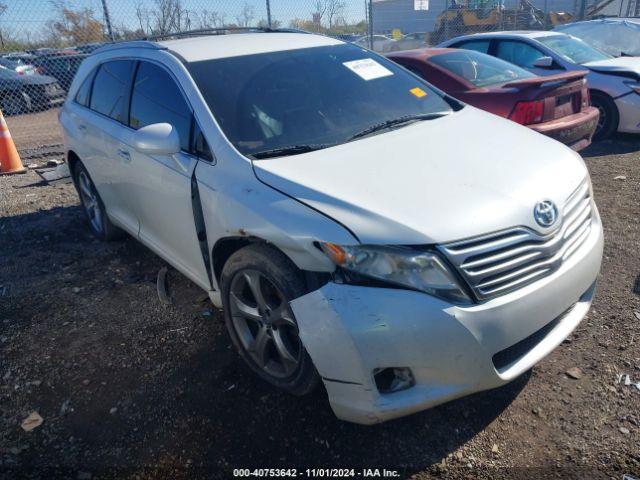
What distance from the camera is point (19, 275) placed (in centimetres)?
425

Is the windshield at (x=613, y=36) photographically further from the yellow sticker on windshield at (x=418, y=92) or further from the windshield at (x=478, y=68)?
the yellow sticker on windshield at (x=418, y=92)

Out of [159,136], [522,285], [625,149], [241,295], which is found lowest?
[625,149]

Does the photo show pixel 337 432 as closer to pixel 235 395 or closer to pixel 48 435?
pixel 235 395

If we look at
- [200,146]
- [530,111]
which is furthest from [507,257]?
[530,111]

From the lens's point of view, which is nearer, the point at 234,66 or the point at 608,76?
the point at 234,66

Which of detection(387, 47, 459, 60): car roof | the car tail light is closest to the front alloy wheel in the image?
the car tail light

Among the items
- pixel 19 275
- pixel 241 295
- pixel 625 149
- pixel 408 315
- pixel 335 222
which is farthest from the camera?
pixel 625 149

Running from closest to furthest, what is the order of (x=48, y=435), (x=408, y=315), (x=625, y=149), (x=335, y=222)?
1. (x=408, y=315)
2. (x=335, y=222)
3. (x=48, y=435)
4. (x=625, y=149)

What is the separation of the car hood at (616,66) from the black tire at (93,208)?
21.3 ft

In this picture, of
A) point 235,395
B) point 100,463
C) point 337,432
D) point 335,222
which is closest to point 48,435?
point 100,463

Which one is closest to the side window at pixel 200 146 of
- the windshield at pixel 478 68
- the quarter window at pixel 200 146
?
the quarter window at pixel 200 146

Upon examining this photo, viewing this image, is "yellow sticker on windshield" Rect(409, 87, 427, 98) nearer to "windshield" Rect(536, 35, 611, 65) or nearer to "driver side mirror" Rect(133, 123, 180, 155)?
"driver side mirror" Rect(133, 123, 180, 155)

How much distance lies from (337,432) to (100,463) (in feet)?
3.65

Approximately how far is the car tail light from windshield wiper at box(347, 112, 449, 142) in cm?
223
